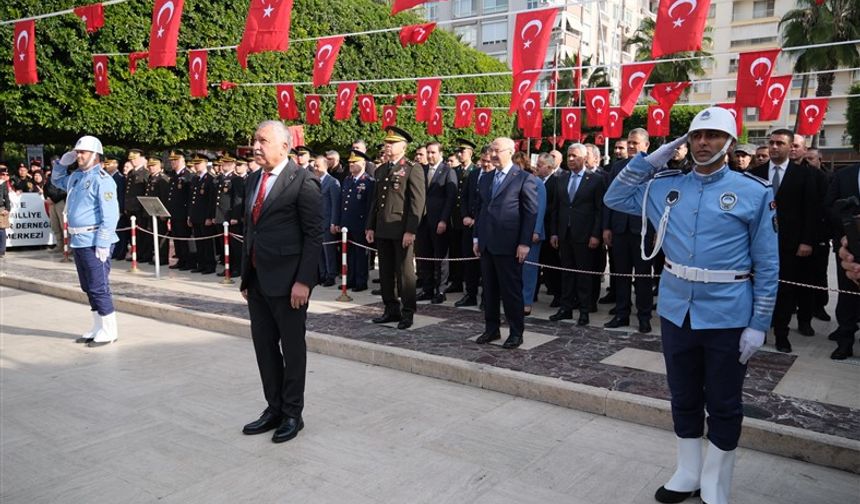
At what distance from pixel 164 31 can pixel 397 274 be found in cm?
539

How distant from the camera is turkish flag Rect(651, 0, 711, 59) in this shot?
24.8 feet

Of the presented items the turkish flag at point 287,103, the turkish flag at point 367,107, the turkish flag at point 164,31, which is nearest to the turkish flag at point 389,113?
the turkish flag at point 367,107

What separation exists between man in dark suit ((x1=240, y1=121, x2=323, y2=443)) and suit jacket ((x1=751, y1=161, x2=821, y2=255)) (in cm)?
531

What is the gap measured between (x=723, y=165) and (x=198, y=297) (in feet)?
26.5

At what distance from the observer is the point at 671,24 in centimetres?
778

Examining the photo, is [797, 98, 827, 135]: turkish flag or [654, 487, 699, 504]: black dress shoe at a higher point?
[797, 98, 827, 135]: turkish flag

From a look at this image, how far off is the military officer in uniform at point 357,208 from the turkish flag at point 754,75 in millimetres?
7438

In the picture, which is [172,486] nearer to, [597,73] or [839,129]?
[597,73]

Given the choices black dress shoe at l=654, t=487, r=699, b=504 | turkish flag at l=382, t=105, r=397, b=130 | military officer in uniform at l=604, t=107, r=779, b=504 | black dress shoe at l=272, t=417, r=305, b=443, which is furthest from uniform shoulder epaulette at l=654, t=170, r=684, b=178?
turkish flag at l=382, t=105, r=397, b=130

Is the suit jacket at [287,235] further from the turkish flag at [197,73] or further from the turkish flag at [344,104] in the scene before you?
the turkish flag at [344,104]

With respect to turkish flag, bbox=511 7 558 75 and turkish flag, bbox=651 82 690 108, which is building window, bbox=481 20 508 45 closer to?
turkish flag, bbox=651 82 690 108

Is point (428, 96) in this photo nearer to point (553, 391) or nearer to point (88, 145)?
point (88, 145)

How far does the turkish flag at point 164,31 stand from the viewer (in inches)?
371

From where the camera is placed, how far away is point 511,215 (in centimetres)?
656
